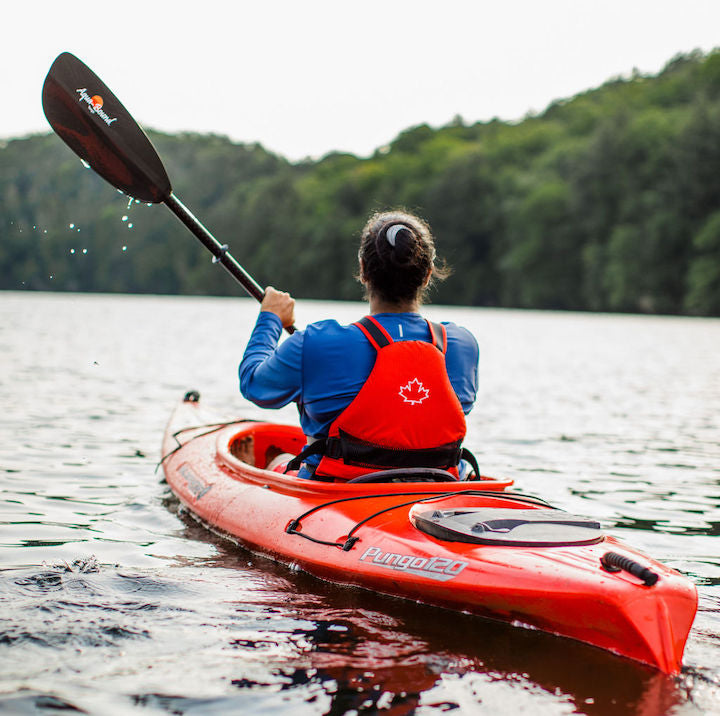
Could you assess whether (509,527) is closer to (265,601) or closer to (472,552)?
(472,552)

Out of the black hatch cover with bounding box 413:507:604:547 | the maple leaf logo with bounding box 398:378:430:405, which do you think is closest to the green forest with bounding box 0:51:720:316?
the maple leaf logo with bounding box 398:378:430:405

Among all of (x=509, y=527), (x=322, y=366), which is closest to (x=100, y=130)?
(x=322, y=366)

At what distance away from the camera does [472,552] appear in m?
3.15

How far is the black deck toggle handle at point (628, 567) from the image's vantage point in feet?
9.15

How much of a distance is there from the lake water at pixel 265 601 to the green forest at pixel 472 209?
22217mm

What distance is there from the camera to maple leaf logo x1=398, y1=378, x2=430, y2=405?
3.47 metres

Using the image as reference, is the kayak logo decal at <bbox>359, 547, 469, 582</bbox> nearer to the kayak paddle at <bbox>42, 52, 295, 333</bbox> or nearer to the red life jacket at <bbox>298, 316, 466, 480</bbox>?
the red life jacket at <bbox>298, 316, 466, 480</bbox>

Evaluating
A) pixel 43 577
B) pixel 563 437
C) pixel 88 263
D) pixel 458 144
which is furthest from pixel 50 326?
pixel 458 144

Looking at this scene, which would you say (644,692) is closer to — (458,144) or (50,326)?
(50,326)

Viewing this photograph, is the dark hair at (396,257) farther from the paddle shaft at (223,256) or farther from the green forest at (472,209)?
the green forest at (472,209)

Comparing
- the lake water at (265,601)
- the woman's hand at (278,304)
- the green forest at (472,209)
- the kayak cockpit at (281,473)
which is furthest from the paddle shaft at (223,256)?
the green forest at (472,209)

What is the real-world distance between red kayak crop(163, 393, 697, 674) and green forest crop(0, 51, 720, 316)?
83.2 ft

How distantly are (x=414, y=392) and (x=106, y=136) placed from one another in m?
2.70

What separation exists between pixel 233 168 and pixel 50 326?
5651 cm
